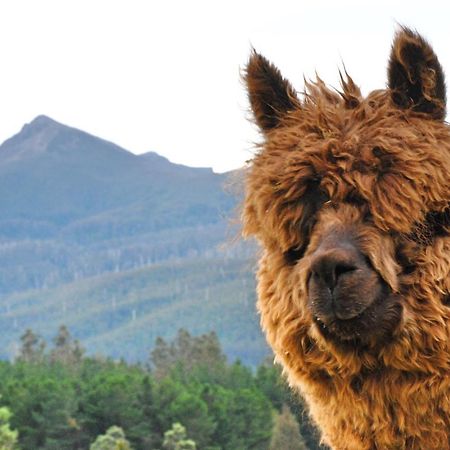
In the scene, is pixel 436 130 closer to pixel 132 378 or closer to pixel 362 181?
pixel 362 181

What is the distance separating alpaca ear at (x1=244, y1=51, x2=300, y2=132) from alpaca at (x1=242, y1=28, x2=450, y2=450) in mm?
134

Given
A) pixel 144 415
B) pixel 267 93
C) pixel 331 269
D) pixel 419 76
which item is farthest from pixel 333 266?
pixel 144 415

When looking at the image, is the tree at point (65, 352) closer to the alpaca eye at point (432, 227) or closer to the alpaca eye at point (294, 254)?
the alpaca eye at point (294, 254)

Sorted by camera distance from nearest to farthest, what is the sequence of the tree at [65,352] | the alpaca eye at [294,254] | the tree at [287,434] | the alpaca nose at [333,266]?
1. the alpaca nose at [333,266]
2. the alpaca eye at [294,254]
3. the tree at [287,434]
4. the tree at [65,352]

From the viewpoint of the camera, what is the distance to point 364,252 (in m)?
4.48

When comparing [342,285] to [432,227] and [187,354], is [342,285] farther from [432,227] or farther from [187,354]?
[187,354]

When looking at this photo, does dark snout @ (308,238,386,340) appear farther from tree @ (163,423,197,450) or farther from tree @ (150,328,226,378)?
tree @ (150,328,226,378)

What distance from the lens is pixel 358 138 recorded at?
15.7 feet

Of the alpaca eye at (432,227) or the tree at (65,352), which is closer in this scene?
the alpaca eye at (432,227)

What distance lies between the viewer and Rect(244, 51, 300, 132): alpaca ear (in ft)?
17.5

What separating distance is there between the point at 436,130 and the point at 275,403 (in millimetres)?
112036

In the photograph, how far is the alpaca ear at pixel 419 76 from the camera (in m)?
4.90

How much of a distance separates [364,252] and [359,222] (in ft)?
0.62

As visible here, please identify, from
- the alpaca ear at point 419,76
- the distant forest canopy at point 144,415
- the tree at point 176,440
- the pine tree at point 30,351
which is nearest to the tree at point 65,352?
the pine tree at point 30,351
